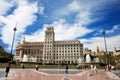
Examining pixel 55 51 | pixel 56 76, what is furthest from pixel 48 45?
pixel 56 76

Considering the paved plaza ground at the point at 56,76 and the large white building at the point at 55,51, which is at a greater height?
the large white building at the point at 55,51

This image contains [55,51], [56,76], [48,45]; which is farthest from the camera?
[55,51]

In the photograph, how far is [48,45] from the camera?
149125 millimetres

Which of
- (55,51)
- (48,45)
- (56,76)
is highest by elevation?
(48,45)

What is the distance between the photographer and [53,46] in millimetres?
149625

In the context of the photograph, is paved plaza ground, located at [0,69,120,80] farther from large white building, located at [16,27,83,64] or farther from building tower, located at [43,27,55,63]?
building tower, located at [43,27,55,63]

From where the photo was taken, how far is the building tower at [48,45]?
14500 cm

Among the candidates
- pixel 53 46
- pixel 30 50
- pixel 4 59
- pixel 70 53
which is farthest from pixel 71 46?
pixel 4 59

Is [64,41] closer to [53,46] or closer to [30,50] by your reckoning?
[53,46]

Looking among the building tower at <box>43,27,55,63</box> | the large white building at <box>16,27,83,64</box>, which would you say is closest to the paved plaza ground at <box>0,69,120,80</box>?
the large white building at <box>16,27,83,64</box>

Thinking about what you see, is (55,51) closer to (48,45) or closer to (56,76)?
(48,45)

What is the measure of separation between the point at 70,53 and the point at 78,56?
29.4 feet

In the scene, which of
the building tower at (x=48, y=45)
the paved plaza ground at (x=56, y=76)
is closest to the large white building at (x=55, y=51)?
the building tower at (x=48, y=45)

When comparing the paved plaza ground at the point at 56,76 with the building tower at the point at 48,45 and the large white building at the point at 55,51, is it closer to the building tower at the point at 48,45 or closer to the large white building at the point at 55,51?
the large white building at the point at 55,51
